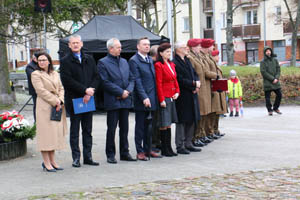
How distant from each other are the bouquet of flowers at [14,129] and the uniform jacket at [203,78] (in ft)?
10.3

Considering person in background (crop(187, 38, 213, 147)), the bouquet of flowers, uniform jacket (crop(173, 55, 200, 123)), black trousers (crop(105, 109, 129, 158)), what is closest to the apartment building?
person in background (crop(187, 38, 213, 147))

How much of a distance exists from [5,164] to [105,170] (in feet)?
6.02

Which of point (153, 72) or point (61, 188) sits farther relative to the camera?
point (153, 72)

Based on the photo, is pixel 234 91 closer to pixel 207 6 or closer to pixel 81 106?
pixel 81 106

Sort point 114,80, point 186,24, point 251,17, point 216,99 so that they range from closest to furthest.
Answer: point 114,80
point 216,99
point 251,17
point 186,24

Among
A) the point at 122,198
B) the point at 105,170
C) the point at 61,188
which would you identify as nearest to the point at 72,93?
the point at 105,170

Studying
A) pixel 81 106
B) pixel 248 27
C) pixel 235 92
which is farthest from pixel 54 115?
pixel 248 27

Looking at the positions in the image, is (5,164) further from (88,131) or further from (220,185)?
(220,185)

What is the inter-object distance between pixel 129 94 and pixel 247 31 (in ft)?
158

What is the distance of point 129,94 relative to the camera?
339 inches

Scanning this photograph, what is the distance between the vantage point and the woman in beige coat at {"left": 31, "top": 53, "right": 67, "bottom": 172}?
786cm

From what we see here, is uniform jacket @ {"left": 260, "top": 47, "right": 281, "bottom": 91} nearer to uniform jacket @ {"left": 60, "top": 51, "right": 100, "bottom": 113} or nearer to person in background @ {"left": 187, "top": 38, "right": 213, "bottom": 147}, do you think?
person in background @ {"left": 187, "top": 38, "right": 213, "bottom": 147}

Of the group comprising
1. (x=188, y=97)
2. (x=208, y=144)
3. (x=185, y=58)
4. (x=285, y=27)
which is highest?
(x=285, y=27)

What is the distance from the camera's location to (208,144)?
34.3 ft
